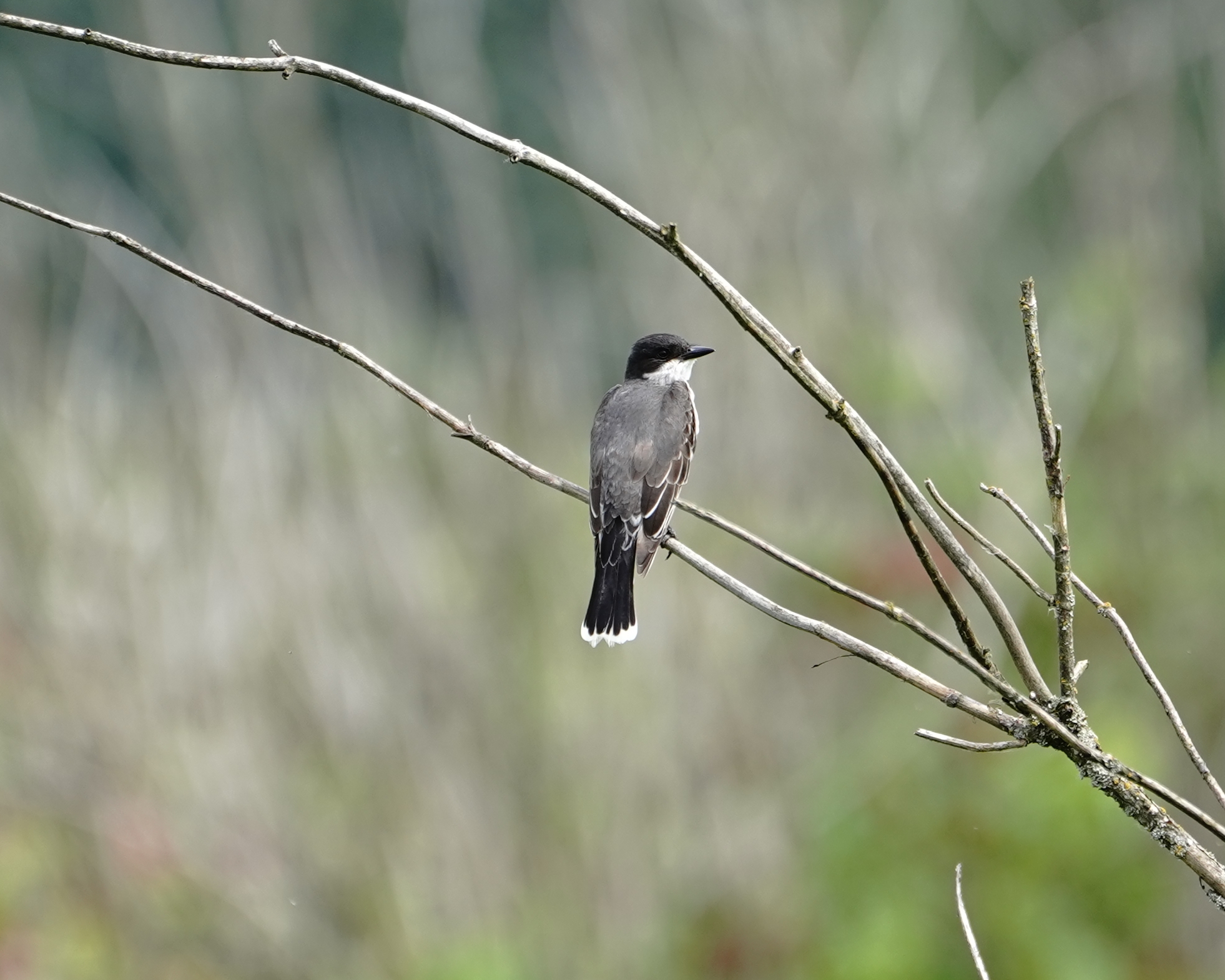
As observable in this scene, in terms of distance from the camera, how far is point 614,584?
4.31m

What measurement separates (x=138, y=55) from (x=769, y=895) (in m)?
5.42

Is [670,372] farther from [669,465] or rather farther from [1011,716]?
[1011,716]

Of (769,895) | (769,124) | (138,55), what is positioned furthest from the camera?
(769,124)

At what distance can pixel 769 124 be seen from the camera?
6.95 meters

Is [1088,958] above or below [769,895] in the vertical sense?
below

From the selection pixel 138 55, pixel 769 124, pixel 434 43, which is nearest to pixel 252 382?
pixel 434 43

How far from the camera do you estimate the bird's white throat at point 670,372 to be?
5.06 m

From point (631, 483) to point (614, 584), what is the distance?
12.9 inches

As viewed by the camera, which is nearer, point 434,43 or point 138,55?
point 138,55

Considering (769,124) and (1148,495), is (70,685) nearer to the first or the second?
(769,124)

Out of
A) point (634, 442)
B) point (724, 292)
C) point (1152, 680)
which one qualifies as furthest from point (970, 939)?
point (634, 442)

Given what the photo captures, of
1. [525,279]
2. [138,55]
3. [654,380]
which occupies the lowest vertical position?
[138,55]

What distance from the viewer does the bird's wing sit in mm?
4285

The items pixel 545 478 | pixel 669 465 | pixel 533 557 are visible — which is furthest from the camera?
pixel 533 557
